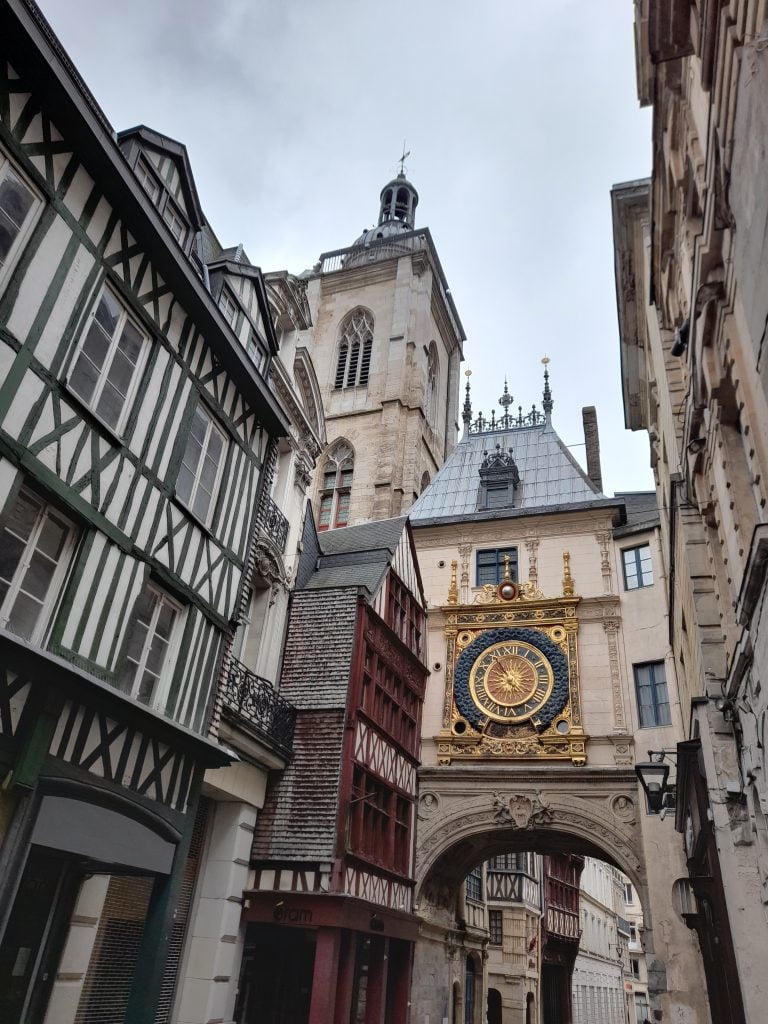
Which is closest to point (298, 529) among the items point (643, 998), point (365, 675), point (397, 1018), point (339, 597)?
point (339, 597)

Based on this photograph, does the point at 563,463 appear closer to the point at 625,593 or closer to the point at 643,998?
the point at 625,593

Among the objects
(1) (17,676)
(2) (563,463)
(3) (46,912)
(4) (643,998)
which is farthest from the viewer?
(4) (643,998)

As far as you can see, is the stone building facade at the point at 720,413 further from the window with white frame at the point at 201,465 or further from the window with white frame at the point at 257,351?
the window with white frame at the point at 257,351

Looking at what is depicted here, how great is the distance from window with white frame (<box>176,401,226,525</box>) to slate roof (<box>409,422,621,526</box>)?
36.5 ft

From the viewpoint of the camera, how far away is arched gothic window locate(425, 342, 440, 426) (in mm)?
37031

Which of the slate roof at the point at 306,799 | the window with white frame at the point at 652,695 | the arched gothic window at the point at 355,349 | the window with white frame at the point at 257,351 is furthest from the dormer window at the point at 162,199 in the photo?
the arched gothic window at the point at 355,349

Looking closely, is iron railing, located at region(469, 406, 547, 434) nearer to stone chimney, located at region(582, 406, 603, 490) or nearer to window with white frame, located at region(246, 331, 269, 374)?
stone chimney, located at region(582, 406, 603, 490)

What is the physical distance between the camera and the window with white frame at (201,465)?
882 centimetres

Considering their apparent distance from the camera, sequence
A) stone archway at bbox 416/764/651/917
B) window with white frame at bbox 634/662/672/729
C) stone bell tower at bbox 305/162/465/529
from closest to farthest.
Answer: stone archway at bbox 416/764/651/917 < window with white frame at bbox 634/662/672/729 < stone bell tower at bbox 305/162/465/529

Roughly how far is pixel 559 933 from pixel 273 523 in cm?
2393

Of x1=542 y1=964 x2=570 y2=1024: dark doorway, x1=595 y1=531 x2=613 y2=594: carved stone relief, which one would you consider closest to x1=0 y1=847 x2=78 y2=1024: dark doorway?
x1=595 y1=531 x2=613 y2=594: carved stone relief

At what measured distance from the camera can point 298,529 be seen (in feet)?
44.3

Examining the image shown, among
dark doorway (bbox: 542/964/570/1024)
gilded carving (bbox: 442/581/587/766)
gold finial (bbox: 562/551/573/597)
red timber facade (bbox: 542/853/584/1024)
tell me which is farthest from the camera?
red timber facade (bbox: 542/853/584/1024)

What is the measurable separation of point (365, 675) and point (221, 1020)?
550 centimetres
